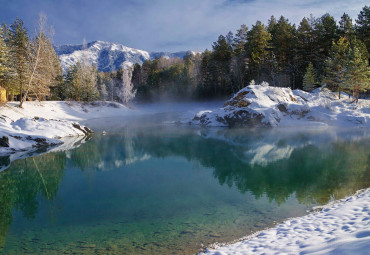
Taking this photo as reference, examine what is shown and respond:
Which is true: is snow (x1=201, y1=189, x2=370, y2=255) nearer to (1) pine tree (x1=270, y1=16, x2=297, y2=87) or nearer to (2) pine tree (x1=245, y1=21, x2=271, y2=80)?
(2) pine tree (x1=245, y1=21, x2=271, y2=80)

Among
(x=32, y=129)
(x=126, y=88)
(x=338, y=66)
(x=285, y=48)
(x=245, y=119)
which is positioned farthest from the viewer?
(x=126, y=88)

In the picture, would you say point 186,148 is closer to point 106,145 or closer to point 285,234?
point 106,145

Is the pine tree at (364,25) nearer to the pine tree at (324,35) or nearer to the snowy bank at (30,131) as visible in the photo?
the pine tree at (324,35)

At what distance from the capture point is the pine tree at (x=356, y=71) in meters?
29.8

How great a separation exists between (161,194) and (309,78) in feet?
125

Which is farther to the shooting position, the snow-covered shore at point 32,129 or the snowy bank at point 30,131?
the snow-covered shore at point 32,129

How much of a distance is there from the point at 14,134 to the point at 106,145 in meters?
6.68

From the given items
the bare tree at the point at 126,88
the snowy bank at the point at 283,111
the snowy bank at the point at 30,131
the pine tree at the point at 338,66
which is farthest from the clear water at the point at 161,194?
the bare tree at the point at 126,88

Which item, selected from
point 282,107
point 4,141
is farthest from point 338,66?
point 4,141

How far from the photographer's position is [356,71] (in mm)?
29922

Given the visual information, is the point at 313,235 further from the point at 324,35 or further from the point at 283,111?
the point at 324,35

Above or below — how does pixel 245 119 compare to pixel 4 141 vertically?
above

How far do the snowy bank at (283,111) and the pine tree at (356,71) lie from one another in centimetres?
281

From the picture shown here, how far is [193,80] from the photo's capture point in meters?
65.8
